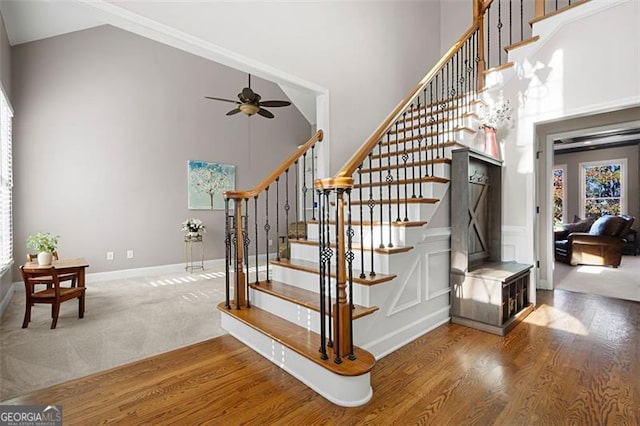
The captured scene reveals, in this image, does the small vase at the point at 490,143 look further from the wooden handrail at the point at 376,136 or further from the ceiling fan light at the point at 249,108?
the ceiling fan light at the point at 249,108

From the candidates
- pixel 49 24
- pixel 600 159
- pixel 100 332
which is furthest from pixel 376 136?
pixel 600 159

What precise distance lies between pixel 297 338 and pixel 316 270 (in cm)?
62

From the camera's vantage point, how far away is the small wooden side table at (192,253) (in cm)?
588

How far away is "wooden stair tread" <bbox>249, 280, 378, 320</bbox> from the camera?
6.93 ft

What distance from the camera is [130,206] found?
544 cm

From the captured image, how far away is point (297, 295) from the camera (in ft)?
8.21

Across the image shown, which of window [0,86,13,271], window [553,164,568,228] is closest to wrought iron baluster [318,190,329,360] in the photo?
window [0,86,13,271]

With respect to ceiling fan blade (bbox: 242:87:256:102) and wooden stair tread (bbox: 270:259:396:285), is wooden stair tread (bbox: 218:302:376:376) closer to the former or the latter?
wooden stair tread (bbox: 270:259:396:285)

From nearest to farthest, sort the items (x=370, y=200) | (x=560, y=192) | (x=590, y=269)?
(x=370, y=200) → (x=590, y=269) → (x=560, y=192)

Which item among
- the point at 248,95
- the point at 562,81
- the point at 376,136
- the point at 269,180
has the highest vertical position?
the point at 248,95

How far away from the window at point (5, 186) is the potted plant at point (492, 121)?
5.78 meters

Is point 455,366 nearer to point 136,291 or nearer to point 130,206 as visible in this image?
point 136,291

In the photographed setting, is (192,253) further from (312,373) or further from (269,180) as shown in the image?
(312,373)

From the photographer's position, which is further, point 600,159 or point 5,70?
point 600,159
